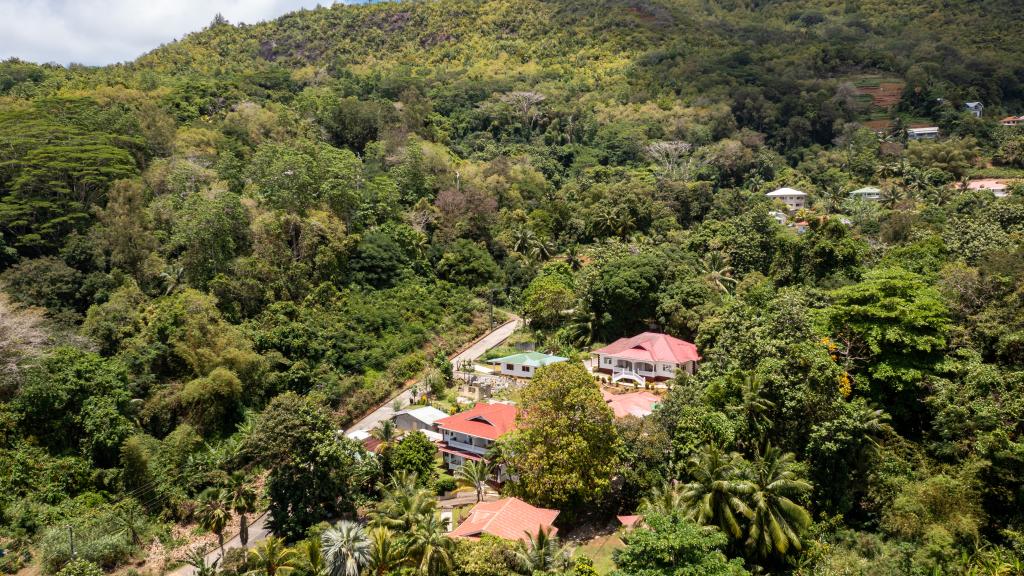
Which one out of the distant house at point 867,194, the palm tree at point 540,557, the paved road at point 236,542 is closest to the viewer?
the palm tree at point 540,557

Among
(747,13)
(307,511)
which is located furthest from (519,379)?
(747,13)

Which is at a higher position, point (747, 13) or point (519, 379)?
point (747, 13)

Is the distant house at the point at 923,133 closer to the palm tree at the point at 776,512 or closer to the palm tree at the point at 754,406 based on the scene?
the palm tree at the point at 754,406

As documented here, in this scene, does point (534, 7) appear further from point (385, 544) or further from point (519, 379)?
point (385, 544)

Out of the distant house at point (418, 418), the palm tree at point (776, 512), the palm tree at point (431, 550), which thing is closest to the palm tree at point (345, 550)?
the palm tree at point (431, 550)

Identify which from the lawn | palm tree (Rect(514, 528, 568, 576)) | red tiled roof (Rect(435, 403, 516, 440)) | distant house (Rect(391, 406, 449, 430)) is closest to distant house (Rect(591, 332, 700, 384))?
red tiled roof (Rect(435, 403, 516, 440))
